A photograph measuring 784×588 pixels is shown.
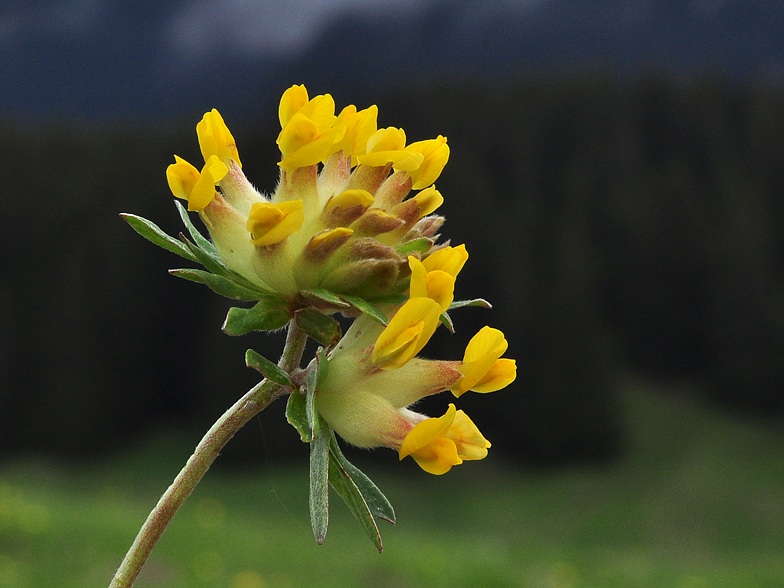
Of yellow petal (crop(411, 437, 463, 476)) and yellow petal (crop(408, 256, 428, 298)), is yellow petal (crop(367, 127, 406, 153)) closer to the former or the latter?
yellow petal (crop(408, 256, 428, 298))

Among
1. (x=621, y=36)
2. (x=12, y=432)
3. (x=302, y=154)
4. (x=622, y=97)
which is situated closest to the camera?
(x=302, y=154)

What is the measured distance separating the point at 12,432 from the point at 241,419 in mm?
46134

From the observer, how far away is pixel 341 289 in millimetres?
1866

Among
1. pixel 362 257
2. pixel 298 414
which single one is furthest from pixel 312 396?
pixel 362 257

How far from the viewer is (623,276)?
51.4 meters

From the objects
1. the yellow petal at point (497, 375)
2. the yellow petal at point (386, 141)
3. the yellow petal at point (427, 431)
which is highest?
the yellow petal at point (386, 141)

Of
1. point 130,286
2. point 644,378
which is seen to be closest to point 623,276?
point 644,378

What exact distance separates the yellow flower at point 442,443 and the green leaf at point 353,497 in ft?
0.49

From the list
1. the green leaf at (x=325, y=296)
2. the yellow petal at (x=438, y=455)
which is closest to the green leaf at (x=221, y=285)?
the green leaf at (x=325, y=296)

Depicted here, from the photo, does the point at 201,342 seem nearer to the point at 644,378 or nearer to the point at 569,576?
the point at 644,378

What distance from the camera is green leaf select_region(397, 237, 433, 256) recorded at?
1903 millimetres

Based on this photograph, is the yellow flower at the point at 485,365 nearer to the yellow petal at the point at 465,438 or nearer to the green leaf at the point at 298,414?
the yellow petal at the point at 465,438

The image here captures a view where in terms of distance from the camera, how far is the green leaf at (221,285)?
177cm

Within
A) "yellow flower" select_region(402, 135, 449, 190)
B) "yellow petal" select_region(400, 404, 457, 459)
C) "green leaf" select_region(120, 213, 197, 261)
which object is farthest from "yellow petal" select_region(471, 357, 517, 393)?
"green leaf" select_region(120, 213, 197, 261)
